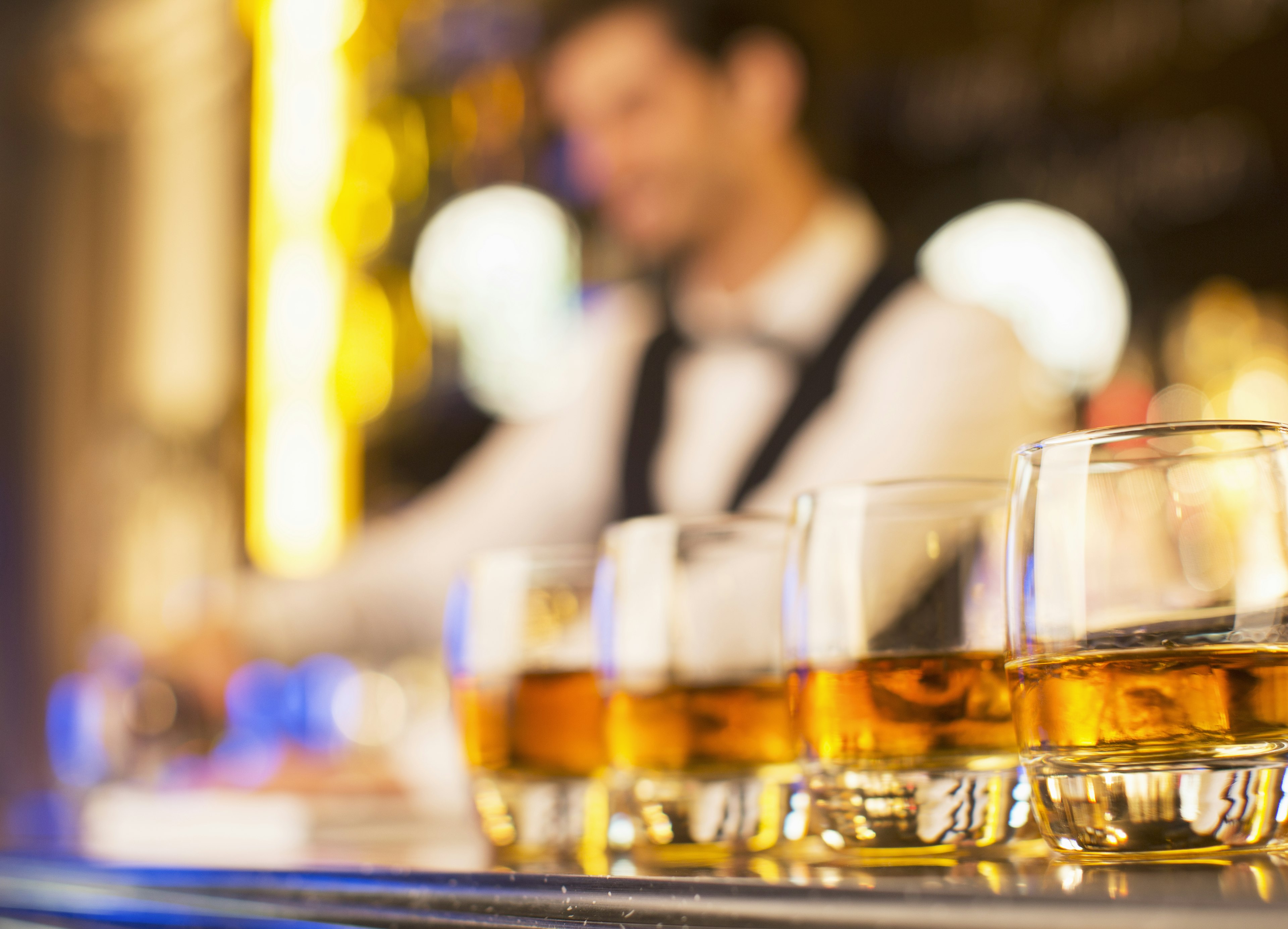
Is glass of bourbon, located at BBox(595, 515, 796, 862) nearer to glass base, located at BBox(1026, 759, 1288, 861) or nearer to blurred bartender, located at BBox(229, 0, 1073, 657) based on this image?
glass base, located at BBox(1026, 759, 1288, 861)

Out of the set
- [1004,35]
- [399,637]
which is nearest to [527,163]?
[1004,35]

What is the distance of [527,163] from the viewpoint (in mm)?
3387

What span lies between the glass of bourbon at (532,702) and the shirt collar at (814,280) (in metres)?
1.33

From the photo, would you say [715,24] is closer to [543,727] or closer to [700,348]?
[700,348]

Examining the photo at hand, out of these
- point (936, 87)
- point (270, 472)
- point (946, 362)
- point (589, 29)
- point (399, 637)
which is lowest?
point (399, 637)

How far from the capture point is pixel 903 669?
0.40 meters

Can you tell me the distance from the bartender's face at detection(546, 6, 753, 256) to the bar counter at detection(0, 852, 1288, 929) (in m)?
1.66

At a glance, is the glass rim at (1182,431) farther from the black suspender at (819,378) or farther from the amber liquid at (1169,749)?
the black suspender at (819,378)

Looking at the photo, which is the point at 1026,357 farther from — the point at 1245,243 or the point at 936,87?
the point at 936,87

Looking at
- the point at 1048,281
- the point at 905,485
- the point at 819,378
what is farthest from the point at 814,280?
the point at 905,485

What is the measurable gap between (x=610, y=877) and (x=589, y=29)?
183 centimetres

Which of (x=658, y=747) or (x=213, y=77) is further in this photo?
Answer: (x=213, y=77)

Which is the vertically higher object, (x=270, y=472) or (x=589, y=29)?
(x=589, y=29)

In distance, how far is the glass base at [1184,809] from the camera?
0.33 m
